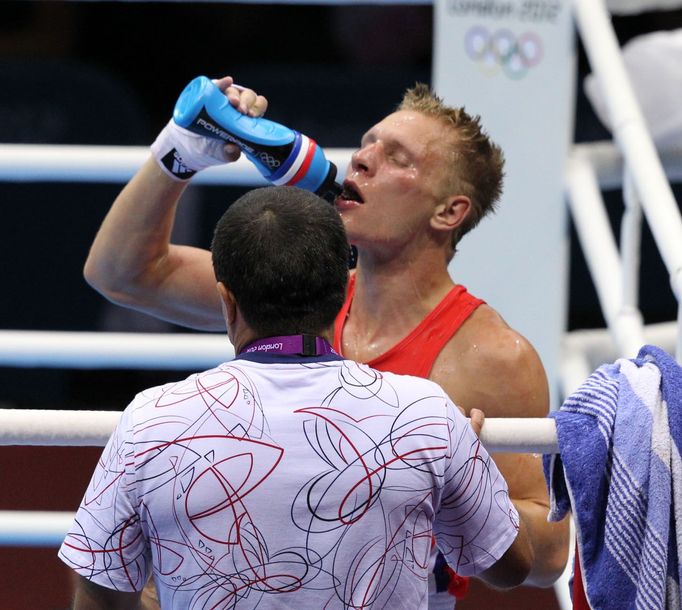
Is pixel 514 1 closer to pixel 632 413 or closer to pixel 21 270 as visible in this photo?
pixel 632 413

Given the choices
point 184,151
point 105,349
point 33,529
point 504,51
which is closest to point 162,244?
point 184,151

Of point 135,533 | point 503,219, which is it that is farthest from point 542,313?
point 135,533

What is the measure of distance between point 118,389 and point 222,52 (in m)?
0.95

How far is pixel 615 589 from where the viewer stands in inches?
49.0

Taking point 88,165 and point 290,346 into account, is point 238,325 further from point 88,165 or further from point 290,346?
point 88,165

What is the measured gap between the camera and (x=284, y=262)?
3.86ft

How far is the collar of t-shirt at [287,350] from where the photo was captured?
1.19m

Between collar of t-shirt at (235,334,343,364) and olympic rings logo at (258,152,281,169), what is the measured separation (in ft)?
1.61

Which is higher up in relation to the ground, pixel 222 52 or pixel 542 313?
pixel 222 52

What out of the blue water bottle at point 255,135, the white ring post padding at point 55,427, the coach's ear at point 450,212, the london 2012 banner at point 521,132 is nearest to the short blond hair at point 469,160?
the coach's ear at point 450,212

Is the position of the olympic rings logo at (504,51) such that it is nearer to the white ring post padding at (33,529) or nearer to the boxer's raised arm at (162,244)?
the boxer's raised arm at (162,244)

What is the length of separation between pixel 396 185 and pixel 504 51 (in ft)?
1.94

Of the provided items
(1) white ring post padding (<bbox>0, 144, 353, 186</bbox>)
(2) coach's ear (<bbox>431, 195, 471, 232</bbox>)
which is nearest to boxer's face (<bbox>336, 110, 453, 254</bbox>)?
(2) coach's ear (<bbox>431, 195, 471, 232</bbox>)

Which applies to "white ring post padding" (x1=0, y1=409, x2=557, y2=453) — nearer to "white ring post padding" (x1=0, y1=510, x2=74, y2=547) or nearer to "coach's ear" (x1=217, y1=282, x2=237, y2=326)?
"coach's ear" (x1=217, y1=282, x2=237, y2=326)
